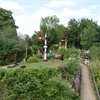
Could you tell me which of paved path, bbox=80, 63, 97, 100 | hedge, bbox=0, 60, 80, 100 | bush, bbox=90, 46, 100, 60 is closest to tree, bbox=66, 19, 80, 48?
bush, bbox=90, 46, 100, 60

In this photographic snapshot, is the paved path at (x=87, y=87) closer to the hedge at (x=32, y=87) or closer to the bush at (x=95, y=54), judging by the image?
the hedge at (x=32, y=87)

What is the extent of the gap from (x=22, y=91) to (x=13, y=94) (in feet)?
1.15

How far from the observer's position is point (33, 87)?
11719 mm

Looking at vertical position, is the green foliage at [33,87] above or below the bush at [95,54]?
below

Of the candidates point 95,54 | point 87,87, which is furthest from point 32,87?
point 95,54

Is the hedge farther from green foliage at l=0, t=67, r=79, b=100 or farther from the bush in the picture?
the bush

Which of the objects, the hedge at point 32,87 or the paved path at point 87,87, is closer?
the hedge at point 32,87

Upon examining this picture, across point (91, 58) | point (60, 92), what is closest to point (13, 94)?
point (60, 92)

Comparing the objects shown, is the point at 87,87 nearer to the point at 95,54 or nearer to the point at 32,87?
the point at 32,87

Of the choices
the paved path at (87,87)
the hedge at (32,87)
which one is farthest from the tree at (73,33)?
the hedge at (32,87)

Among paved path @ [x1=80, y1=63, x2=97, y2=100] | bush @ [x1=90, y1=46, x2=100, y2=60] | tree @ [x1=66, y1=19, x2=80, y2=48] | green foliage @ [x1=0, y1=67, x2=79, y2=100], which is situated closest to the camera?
green foliage @ [x1=0, y1=67, x2=79, y2=100]

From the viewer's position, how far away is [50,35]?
4344 centimetres

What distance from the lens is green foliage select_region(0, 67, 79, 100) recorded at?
11.6 m

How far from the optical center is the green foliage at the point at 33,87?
11.6 m
